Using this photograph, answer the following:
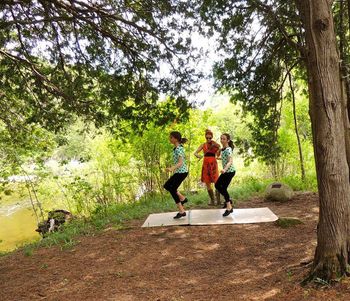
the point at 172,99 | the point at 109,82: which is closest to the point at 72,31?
the point at 109,82

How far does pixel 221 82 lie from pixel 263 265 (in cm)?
557

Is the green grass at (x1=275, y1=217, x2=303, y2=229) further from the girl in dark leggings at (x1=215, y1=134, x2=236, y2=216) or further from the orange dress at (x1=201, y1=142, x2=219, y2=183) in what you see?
the orange dress at (x1=201, y1=142, x2=219, y2=183)

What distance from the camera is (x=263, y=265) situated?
487 centimetres

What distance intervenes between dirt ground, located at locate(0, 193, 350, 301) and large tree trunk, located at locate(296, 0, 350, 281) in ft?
1.33

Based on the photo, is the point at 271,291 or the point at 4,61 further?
the point at 4,61

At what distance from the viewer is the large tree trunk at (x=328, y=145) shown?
12.5ft

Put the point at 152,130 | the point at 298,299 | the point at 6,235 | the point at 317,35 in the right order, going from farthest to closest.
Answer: the point at 6,235
the point at 152,130
the point at 317,35
the point at 298,299

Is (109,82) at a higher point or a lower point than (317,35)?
higher

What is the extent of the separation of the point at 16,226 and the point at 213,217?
42.8 feet

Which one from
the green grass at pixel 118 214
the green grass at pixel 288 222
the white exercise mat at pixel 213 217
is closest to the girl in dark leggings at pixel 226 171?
the white exercise mat at pixel 213 217

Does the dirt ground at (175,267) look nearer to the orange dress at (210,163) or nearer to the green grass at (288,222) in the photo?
the green grass at (288,222)

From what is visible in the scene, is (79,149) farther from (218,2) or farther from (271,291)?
(271,291)

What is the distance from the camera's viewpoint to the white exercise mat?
7125 millimetres

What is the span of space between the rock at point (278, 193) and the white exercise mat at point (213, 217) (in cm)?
101
